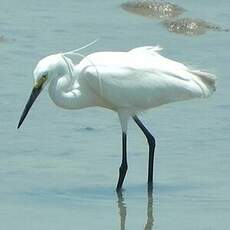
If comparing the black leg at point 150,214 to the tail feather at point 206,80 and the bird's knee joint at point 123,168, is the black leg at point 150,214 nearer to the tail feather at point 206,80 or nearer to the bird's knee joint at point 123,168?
the bird's knee joint at point 123,168

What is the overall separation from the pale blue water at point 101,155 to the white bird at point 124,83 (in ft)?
1.07

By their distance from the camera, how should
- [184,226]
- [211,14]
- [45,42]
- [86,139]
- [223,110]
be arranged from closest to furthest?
[184,226]
[86,139]
[223,110]
[45,42]
[211,14]

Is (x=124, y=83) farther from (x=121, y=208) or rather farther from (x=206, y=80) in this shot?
(x=121, y=208)

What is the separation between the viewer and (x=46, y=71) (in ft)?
32.5

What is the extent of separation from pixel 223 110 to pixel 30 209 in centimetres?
332

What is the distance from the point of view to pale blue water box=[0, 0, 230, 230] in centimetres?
916

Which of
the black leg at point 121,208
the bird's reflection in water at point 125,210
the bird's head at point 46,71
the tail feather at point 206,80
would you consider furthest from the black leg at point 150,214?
the bird's head at point 46,71

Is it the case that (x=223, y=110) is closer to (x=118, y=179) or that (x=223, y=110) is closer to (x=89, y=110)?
(x=89, y=110)

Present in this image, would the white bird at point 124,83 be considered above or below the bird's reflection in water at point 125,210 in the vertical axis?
above

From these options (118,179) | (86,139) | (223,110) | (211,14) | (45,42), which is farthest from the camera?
(211,14)

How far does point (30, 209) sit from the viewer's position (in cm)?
922

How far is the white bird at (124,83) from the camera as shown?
1009 cm

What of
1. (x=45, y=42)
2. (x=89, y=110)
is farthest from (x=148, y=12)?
(x=89, y=110)

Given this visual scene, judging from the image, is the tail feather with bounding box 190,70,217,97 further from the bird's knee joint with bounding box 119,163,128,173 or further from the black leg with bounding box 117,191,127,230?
the black leg with bounding box 117,191,127,230
